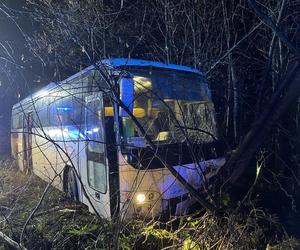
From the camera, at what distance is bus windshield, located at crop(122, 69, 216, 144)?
6.09m

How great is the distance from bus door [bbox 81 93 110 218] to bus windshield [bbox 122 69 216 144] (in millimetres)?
634

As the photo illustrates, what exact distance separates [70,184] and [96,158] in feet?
6.79

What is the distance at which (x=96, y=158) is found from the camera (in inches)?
264

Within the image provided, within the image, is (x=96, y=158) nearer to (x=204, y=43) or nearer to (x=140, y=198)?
(x=140, y=198)

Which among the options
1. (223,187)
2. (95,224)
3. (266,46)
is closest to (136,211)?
(95,224)

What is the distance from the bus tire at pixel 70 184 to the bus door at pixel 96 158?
97 cm

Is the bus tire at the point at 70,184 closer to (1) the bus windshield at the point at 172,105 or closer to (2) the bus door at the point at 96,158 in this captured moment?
(2) the bus door at the point at 96,158

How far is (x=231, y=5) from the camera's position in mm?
11109

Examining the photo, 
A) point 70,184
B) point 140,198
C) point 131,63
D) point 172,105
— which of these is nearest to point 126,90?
point 131,63

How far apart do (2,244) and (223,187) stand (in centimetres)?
320

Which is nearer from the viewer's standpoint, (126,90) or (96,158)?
(126,90)

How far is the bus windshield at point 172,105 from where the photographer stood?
20.0ft

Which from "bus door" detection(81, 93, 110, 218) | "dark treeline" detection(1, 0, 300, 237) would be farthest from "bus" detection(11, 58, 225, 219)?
"dark treeline" detection(1, 0, 300, 237)

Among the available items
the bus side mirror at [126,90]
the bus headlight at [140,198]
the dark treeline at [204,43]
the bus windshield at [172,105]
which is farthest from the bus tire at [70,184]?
the bus side mirror at [126,90]
